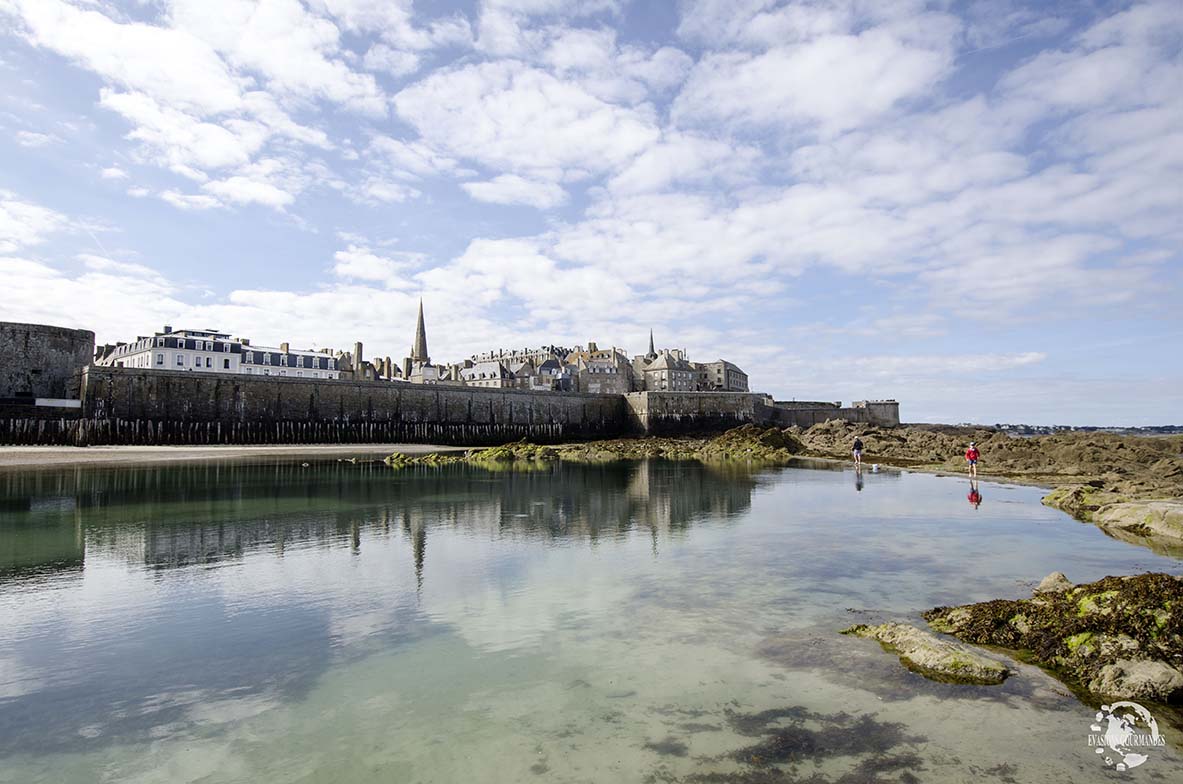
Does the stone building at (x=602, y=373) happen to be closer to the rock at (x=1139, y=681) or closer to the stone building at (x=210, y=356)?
the stone building at (x=210, y=356)

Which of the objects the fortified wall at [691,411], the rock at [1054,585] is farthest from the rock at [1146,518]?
the fortified wall at [691,411]

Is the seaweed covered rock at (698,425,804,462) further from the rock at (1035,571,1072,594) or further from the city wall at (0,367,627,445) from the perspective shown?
the rock at (1035,571,1072,594)

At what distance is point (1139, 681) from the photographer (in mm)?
4906

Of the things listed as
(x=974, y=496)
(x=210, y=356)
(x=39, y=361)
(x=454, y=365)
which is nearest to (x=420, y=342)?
(x=454, y=365)

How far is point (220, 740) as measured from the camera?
4273 mm

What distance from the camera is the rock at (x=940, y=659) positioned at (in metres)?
5.26

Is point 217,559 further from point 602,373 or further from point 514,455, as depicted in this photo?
point 602,373

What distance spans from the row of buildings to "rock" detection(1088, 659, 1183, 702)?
56.2m

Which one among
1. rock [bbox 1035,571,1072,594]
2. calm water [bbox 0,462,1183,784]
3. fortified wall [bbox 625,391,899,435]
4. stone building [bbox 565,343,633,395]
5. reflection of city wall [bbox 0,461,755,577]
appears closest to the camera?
calm water [bbox 0,462,1183,784]

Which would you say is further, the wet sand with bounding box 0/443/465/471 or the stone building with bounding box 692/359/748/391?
the stone building with bounding box 692/359/748/391

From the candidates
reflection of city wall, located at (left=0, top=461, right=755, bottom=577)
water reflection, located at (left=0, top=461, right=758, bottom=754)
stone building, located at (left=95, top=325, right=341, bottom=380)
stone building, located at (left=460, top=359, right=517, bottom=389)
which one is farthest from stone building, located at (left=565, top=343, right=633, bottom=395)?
water reflection, located at (left=0, top=461, right=758, bottom=754)

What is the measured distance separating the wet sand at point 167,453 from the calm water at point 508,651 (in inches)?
625

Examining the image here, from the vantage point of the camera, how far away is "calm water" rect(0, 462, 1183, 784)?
4.04 m

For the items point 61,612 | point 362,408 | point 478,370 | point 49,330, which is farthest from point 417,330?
point 61,612
